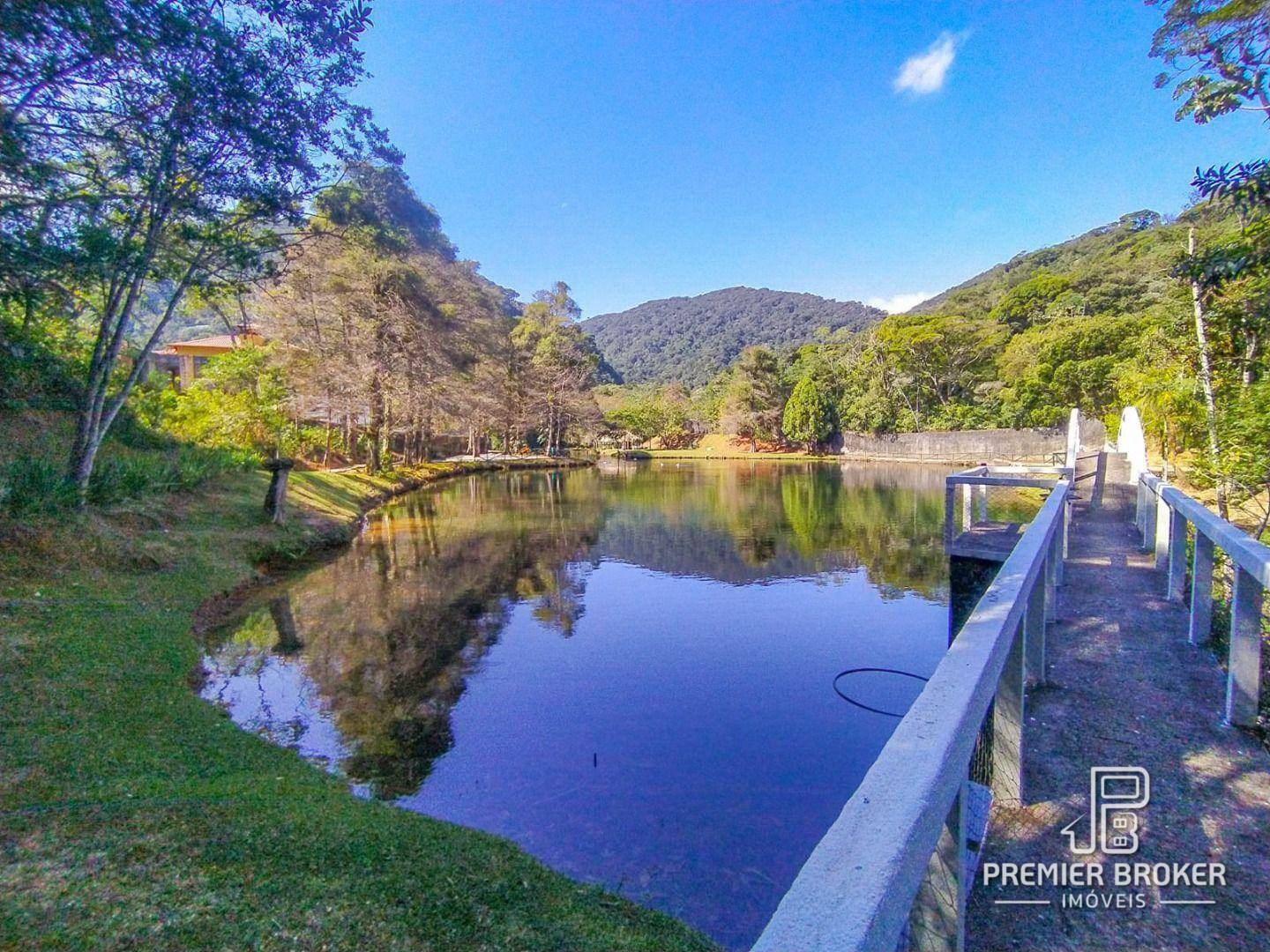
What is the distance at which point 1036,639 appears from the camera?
3.25m

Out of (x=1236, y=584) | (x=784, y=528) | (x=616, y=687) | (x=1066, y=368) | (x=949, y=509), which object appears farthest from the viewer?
(x=1066, y=368)

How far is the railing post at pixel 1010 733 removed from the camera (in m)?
2.30

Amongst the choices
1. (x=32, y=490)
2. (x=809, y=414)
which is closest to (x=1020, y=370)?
(x=809, y=414)

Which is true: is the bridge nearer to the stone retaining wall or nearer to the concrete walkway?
the concrete walkway

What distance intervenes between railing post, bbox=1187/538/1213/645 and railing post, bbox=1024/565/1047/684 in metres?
1.17

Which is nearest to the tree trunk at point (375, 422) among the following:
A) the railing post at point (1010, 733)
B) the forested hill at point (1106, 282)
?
the railing post at point (1010, 733)

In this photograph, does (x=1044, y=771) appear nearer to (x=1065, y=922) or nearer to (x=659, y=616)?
(x=1065, y=922)

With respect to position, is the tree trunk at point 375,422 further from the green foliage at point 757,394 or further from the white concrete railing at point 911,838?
the green foliage at point 757,394

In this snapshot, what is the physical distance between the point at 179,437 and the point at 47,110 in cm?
1063

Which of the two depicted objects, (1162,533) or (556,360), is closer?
(1162,533)

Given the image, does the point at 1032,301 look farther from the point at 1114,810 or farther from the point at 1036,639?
the point at 1114,810

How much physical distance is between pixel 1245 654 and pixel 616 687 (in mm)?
5359

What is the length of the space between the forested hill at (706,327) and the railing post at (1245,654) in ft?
308

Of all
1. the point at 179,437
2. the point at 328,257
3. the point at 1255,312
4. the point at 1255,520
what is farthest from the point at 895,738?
the point at 328,257
